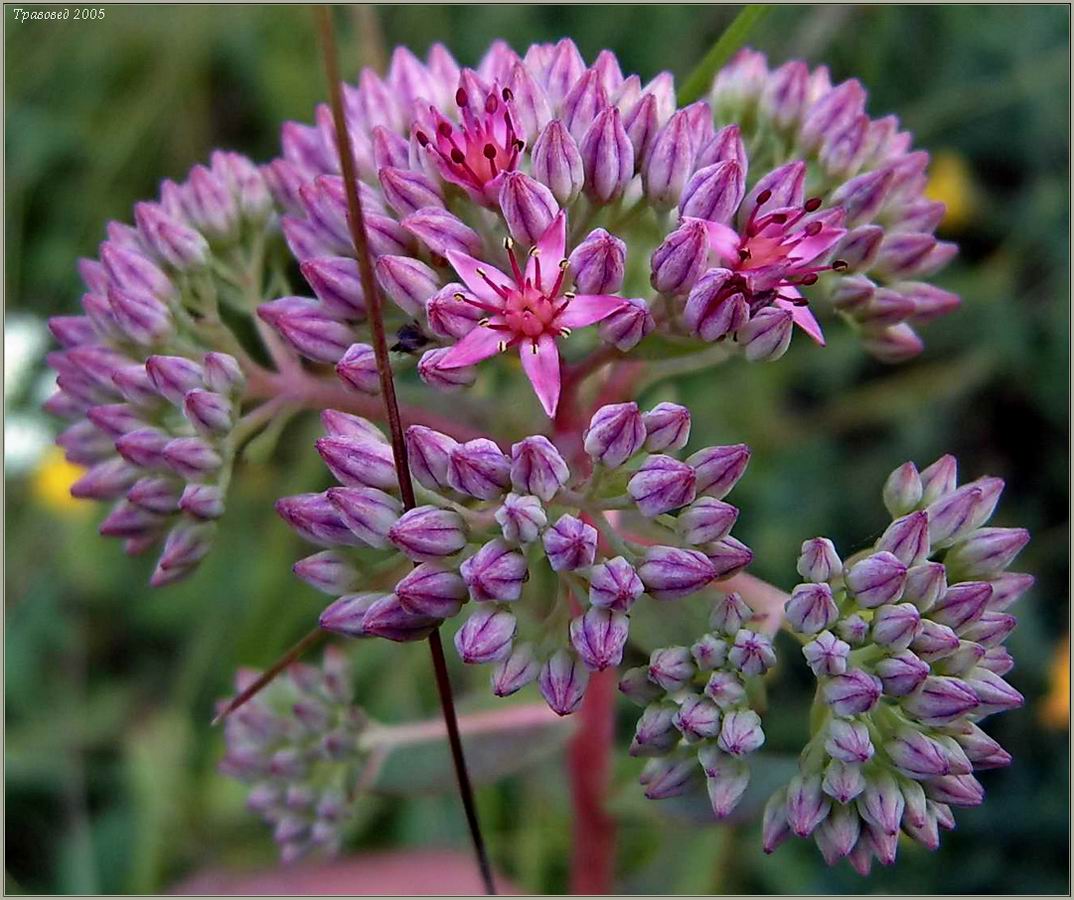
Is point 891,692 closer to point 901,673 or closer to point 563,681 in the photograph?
point 901,673

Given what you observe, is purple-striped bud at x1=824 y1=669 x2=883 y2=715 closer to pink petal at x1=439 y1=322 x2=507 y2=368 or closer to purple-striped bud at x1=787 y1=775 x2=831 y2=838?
purple-striped bud at x1=787 y1=775 x2=831 y2=838

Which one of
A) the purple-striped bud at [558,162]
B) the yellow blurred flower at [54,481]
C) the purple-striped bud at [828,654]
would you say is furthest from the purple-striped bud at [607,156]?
the yellow blurred flower at [54,481]

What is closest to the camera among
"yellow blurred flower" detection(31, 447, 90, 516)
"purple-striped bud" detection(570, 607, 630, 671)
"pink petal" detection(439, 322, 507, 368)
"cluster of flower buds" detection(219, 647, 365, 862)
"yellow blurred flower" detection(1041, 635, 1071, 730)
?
"purple-striped bud" detection(570, 607, 630, 671)

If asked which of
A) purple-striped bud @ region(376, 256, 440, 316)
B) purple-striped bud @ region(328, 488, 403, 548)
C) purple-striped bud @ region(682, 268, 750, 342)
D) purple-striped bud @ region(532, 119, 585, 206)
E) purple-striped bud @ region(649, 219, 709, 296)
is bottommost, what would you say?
purple-striped bud @ region(328, 488, 403, 548)

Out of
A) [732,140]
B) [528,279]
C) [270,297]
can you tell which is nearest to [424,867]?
[270,297]

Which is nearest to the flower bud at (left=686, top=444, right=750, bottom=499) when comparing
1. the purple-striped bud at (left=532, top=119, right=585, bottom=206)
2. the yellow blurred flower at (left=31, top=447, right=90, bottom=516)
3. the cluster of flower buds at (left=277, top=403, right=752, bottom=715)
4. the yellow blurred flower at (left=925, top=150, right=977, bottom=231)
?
the cluster of flower buds at (left=277, top=403, right=752, bottom=715)

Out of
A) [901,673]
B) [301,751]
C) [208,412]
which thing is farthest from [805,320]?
[301,751]

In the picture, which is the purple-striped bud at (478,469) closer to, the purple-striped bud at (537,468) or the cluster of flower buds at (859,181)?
the purple-striped bud at (537,468)

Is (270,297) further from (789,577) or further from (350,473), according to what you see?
(789,577)
